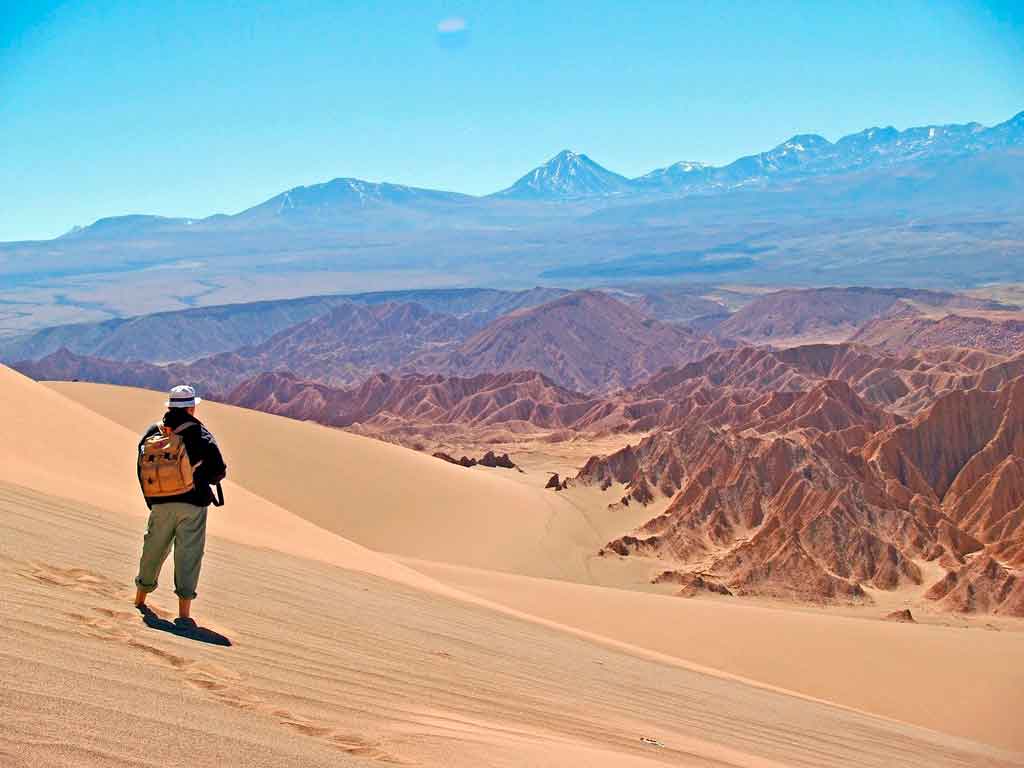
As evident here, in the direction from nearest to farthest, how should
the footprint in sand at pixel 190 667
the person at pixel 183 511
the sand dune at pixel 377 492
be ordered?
the footprint in sand at pixel 190 667 < the person at pixel 183 511 < the sand dune at pixel 377 492

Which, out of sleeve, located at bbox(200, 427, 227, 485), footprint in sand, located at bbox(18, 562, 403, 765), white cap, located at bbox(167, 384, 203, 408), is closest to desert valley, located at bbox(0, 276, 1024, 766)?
footprint in sand, located at bbox(18, 562, 403, 765)

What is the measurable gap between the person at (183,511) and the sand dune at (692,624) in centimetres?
1268

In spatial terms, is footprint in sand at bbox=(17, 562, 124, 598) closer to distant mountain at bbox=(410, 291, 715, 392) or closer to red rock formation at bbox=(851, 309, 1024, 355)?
red rock formation at bbox=(851, 309, 1024, 355)

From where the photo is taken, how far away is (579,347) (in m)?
158

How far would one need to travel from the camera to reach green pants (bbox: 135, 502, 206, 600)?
7.88 metres

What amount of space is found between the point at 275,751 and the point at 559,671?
20.8 feet

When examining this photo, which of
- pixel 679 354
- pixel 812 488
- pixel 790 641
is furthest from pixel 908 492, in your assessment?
pixel 679 354

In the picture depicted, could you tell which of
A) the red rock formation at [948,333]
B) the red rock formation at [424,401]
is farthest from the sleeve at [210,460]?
the red rock formation at [948,333]

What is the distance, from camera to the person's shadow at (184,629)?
7610 mm

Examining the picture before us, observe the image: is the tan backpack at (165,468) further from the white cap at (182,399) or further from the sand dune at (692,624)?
the sand dune at (692,624)

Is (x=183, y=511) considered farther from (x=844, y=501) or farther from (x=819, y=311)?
(x=819, y=311)

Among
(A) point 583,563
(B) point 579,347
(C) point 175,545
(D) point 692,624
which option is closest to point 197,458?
(C) point 175,545

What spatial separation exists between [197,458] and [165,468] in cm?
25

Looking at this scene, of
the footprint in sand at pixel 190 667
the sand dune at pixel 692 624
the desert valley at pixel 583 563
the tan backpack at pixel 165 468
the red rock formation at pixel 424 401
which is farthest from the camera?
the red rock formation at pixel 424 401
